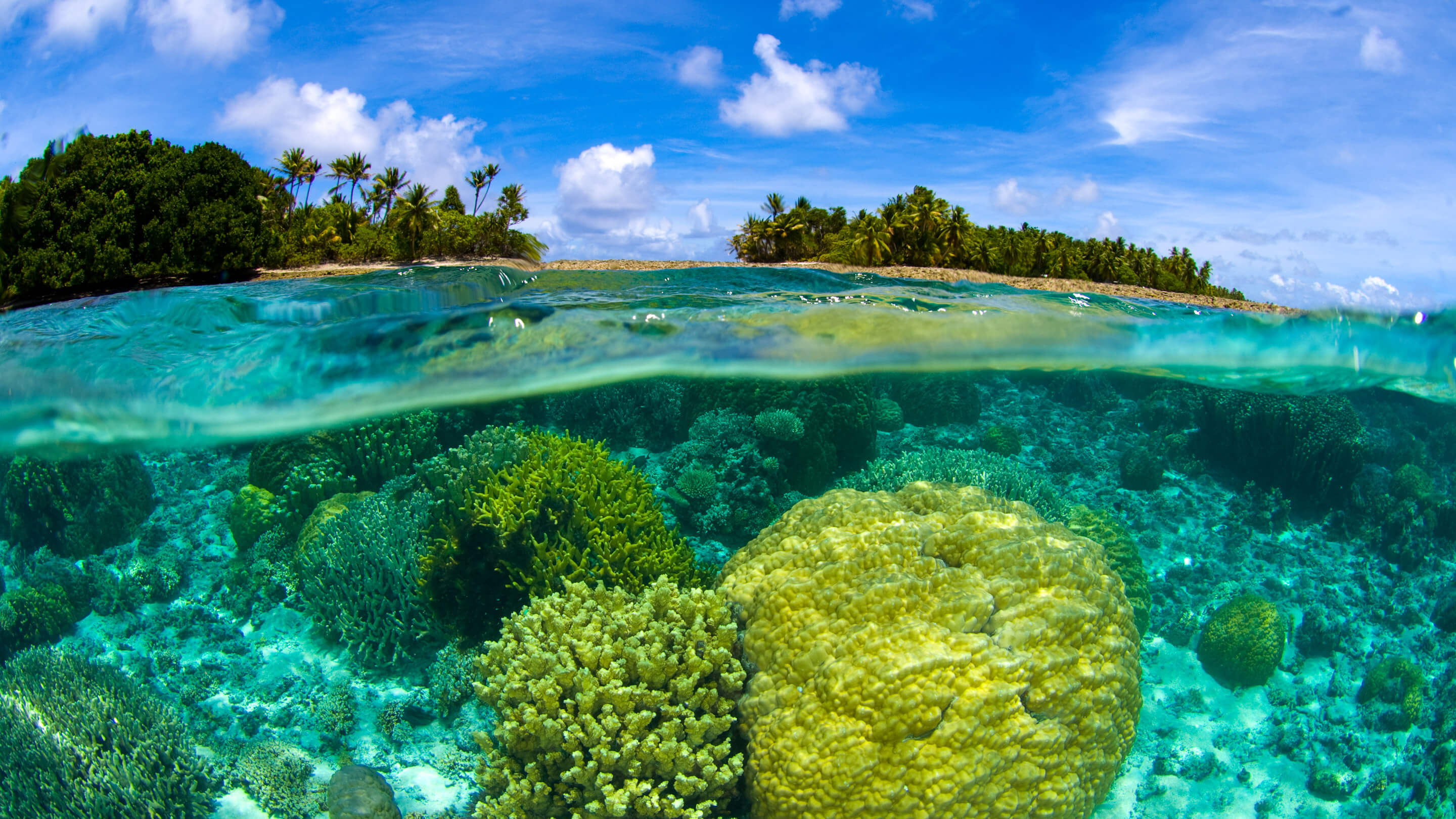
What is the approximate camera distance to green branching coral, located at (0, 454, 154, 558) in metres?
8.88

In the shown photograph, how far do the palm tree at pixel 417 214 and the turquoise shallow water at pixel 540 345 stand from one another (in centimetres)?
2125

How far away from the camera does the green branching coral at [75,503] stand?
29.1 ft

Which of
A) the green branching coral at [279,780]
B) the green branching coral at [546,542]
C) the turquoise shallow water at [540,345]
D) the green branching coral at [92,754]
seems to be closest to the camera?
the green branching coral at [92,754]

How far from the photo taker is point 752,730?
4555mm

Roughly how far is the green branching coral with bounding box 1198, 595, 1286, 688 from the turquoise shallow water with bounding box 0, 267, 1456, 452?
4339mm

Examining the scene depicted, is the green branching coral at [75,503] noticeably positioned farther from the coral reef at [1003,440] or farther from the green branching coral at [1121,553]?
the coral reef at [1003,440]

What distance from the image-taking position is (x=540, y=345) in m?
8.95

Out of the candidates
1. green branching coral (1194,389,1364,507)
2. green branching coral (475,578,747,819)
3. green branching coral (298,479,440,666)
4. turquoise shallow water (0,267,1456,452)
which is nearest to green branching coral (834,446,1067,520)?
turquoise shallow water (0,267,1456,452)

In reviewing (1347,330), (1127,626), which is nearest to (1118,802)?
(1127,626)

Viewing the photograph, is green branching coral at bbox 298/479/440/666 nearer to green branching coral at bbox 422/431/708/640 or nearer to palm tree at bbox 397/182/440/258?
green branching coral at bbox 422/431/708/640

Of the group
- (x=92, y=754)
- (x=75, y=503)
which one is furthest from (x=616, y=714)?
(x=75, y=503)

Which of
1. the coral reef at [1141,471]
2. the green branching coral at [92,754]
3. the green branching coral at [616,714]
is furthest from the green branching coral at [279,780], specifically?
the coral reef at [1141,471]

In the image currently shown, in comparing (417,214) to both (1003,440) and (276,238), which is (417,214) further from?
(1003,440)

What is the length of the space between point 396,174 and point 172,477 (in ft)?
129
